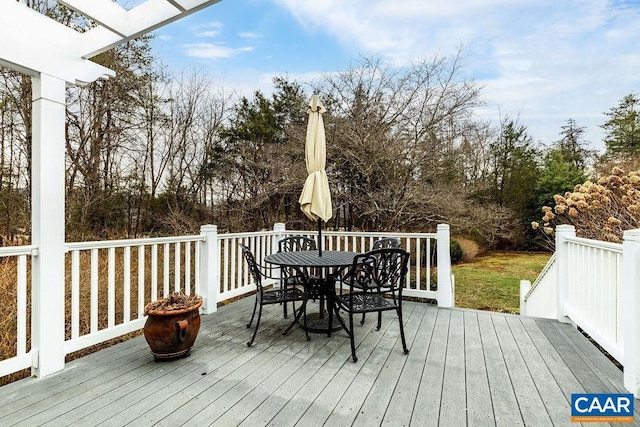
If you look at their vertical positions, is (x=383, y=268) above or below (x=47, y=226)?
below

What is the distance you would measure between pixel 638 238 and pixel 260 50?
27.9 feet

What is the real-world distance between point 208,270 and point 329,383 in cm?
228

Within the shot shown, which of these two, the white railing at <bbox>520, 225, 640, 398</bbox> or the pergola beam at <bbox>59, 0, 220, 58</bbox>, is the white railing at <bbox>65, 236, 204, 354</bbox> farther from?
the white railing at <bbox>520, 225, 640, 398</bbox>

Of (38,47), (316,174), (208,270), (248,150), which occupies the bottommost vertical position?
(208,270)

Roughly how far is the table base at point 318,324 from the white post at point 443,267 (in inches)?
60.1

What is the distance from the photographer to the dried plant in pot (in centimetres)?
254

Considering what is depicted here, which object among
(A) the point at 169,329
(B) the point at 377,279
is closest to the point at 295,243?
(B) the point at 377,279

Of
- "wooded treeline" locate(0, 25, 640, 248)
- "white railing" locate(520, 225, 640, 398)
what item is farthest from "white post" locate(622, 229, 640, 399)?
"wooded treeline" locate(0, 25, 640, 248)

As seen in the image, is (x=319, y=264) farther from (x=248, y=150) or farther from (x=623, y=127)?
(x=623, y=127)

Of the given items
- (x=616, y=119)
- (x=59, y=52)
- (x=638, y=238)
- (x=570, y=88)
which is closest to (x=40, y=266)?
(x=59, y=52)

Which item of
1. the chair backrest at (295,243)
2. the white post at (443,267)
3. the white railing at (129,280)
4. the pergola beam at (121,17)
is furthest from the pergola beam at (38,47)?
the white post at (443,267)

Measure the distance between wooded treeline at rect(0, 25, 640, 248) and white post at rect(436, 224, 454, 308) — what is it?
10.2 ft

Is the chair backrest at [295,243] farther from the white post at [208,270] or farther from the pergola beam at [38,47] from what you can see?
the pergola beam at [38,47]

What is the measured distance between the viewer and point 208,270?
12.9 ft
